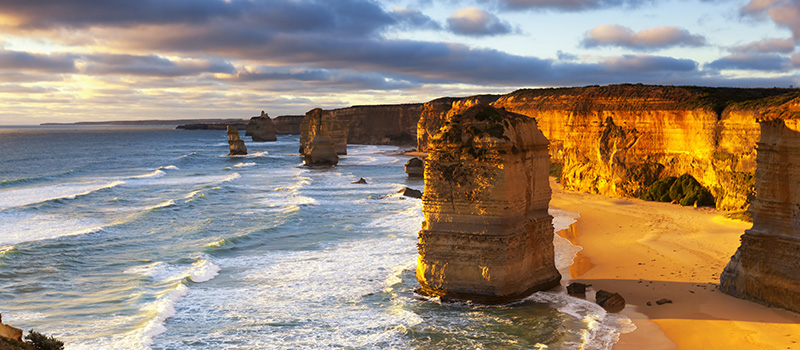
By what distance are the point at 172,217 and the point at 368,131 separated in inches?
4205

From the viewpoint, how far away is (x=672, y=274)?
20672mm

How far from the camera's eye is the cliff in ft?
105

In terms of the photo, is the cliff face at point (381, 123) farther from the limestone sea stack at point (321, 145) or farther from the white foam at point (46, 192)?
the white foam at point (46, 192)

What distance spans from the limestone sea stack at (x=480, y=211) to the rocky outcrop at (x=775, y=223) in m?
6.08

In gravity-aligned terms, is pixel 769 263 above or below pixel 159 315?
above

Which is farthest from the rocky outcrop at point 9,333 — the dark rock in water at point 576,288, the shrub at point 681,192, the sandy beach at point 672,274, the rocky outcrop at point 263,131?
the rocky outcrop at point 263,131

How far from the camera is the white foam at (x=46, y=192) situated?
42609mm

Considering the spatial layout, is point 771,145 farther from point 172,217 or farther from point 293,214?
point 172,217

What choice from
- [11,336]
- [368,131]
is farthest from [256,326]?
[368,131]

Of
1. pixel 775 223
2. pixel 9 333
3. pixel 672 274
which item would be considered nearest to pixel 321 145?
pixel 672 274

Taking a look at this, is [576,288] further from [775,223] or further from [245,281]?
[245,281]

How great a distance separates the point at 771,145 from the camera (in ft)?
56.5

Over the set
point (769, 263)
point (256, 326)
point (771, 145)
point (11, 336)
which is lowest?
point (256, 326)

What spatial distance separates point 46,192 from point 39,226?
61.0ft
